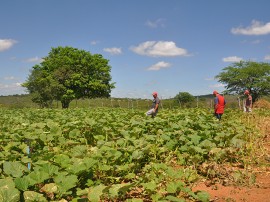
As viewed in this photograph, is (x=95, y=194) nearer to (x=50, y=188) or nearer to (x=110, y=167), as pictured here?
(x=50, y=188)

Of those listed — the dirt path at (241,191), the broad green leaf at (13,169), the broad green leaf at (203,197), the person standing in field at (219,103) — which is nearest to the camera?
the broad green leaf at (13,169)

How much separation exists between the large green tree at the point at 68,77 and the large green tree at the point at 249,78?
2365 centimetres

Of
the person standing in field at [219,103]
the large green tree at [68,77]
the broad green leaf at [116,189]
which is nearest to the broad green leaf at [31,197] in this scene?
the broad green leaf at [116,189]

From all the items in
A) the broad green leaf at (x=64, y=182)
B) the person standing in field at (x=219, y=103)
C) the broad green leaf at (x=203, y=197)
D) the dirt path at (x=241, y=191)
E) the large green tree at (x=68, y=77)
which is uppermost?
the large green tree at (x=68, y=77)

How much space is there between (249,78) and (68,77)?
1317 inches

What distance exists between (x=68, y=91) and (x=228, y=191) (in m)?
43.4

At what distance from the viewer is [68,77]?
47969 millimetres

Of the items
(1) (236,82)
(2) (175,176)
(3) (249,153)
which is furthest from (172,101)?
(2) (175,176)

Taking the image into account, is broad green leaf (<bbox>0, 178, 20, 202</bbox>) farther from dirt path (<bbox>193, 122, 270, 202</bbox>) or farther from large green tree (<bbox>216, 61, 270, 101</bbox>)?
large green tree (<bbox>216, 61, 270, 101</bbox>)

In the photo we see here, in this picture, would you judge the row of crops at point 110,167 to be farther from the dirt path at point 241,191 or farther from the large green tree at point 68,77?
the large green tree at point 68,77

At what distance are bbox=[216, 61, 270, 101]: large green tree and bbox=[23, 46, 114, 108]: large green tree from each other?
2365cm

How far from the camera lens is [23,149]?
19.1 feet

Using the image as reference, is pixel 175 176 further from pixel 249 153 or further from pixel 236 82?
pixel 236 82

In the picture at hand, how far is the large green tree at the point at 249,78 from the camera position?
184ft
